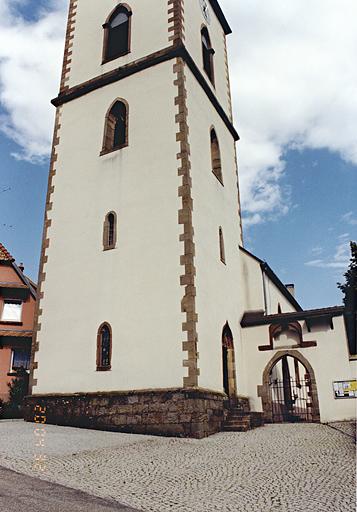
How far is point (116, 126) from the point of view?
698 inches

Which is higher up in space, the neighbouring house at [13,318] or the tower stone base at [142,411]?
the neighbouring house at [13,318]

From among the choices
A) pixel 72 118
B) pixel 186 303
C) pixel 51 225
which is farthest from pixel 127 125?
pixel 186 303

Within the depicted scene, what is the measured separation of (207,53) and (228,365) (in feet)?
42.1

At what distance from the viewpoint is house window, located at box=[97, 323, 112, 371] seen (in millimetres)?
13773

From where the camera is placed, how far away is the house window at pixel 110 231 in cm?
1504

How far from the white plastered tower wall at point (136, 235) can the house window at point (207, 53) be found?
2.83 feet

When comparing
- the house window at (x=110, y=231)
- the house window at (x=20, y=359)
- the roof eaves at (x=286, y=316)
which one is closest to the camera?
the house window at (x=110, y=231)

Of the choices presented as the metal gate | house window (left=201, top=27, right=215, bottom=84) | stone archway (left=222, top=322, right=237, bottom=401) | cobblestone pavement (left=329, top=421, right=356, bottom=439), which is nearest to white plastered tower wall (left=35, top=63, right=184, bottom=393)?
stone archway (left=222, top=322, right=237, bottom=401)

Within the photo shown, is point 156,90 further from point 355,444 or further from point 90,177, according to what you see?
point 355,444

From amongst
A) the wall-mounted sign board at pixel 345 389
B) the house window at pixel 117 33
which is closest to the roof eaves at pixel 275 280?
the wall-mounted sign board at pixel 345 389

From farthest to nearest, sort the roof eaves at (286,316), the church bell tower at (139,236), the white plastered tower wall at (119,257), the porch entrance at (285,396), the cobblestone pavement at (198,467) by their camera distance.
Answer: the porch entrance at (285,396)
the roof eaves at (286,316)
the white plastered tower wall at (119,257)
the church bell tower at (139,236)
the cobblestone pavement at (198,467)

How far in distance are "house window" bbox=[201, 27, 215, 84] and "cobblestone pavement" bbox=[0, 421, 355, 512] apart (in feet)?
46.7

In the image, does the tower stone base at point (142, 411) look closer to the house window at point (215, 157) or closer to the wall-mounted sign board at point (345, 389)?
the wall-mounted sign board at point (345, 389)

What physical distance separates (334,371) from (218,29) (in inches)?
641
